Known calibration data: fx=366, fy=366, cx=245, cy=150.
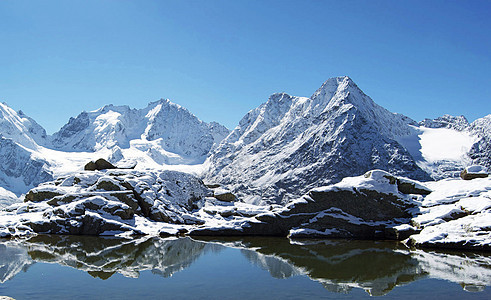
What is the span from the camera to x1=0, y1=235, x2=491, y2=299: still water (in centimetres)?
1853

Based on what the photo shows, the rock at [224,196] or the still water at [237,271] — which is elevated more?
the rock at [224,196]

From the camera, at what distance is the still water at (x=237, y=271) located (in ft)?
60.8

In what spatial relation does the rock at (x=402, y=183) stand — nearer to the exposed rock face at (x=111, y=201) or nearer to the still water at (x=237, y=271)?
the still water at (x=237, y=271)

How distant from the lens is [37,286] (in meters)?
19.8

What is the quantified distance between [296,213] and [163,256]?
18410 millimetres

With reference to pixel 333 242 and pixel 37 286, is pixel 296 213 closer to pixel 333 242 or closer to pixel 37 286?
pixel 333 242

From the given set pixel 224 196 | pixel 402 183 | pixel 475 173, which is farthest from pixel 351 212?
pixel 224 196

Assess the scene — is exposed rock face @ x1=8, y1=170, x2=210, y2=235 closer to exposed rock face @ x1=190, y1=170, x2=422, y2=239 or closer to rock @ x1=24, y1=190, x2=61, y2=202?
rock @ x1=24, y1=190, x2=61, y2=202

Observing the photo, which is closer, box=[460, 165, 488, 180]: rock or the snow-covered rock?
the snow-covered rock

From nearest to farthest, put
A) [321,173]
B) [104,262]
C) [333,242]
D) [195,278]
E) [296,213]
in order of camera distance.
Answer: [195,278] < [104,262] < [333,242] < [296,213] < [321,173]

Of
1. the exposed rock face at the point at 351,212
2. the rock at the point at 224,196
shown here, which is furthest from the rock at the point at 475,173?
the rock at the point at 224,196

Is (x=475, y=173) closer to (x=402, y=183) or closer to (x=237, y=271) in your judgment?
(x=402, y=183)

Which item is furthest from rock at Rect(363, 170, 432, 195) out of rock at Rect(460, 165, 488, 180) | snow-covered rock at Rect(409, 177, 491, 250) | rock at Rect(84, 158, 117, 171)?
rock at Rect(84, 158, 117, 171)

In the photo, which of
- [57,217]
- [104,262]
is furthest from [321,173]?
[104,262]
